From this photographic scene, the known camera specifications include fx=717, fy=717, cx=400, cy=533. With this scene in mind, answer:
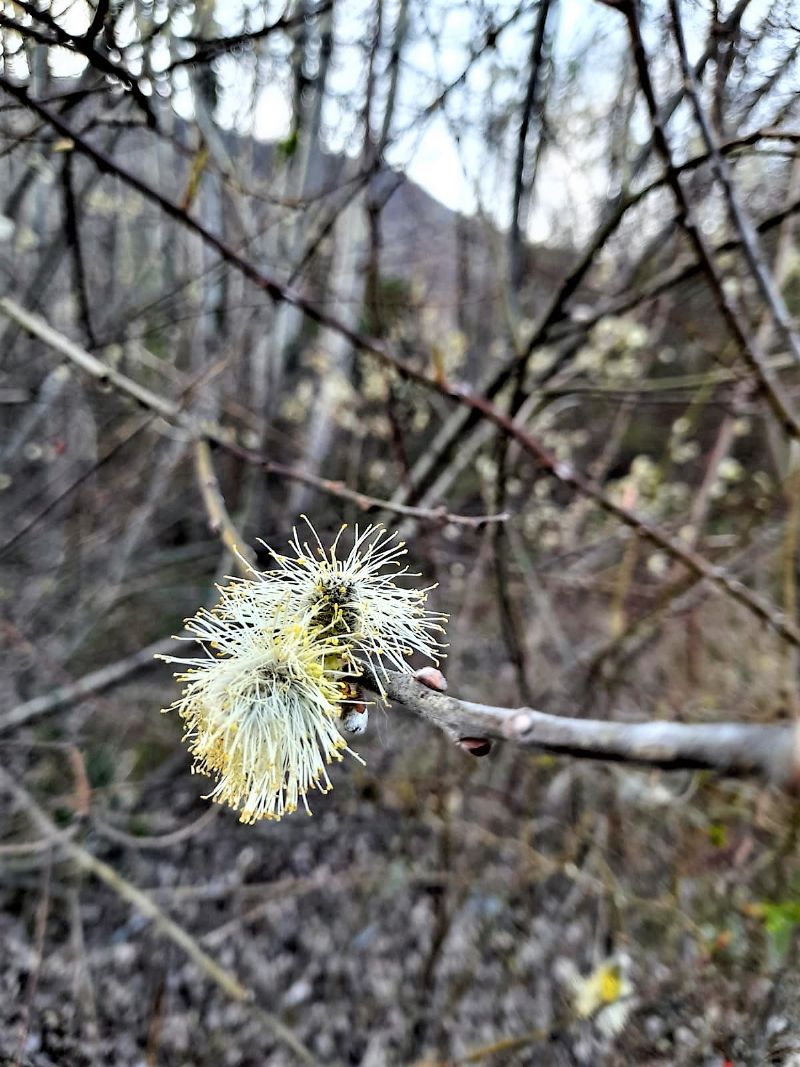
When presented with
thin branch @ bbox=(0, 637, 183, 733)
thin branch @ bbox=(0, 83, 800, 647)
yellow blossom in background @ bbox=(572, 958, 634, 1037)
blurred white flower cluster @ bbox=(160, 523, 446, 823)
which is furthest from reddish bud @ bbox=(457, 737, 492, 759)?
thin branch @ bbox=(0, 637, 183, 733)

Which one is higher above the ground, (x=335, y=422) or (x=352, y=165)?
(x=352, y=165)

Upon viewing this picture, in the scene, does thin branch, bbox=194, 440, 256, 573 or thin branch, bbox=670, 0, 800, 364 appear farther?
thin branch, bbox=194, 440, 256, 573

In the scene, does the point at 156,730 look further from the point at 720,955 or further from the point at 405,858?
the point at 720,955

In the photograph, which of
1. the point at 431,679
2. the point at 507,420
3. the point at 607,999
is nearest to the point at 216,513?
the point at 507,420

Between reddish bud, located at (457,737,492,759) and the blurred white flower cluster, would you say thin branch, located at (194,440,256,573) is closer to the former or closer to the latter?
the blurred white flower cluster

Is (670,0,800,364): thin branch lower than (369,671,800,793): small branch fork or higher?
higher

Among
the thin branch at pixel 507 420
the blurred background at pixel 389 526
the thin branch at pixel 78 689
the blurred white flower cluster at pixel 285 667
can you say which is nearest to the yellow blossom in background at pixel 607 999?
the blurred background at pixel 389 526

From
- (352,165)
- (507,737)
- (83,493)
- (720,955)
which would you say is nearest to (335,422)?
(83,493)
